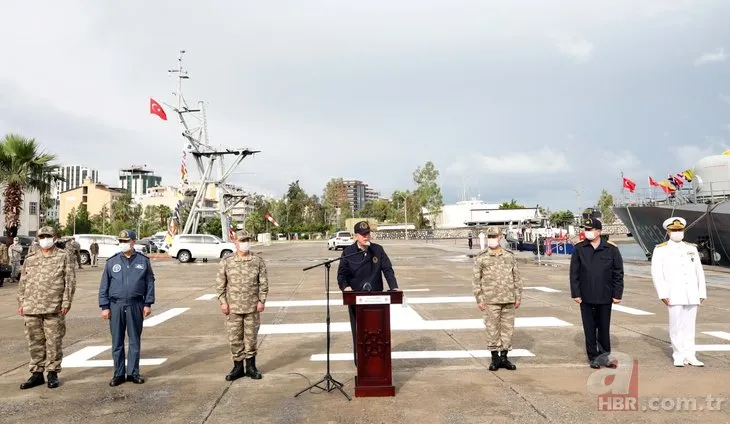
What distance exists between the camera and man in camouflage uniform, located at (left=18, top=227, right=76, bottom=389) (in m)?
5.54

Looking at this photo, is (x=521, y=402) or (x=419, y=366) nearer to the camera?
(x=521, y=402)

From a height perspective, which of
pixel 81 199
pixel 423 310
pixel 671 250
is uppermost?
pixel 81 199

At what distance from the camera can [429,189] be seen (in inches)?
3836

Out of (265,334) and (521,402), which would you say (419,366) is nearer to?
(521,402)

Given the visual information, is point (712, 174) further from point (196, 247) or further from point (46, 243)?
point (46, 243)

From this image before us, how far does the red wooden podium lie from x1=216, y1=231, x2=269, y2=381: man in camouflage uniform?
129 cm

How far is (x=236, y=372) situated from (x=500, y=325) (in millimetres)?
3132

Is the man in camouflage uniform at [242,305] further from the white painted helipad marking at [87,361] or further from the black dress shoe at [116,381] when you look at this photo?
the white painted helipad marking at [87,361]

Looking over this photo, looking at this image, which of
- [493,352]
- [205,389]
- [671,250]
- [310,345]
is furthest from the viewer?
[310,345]

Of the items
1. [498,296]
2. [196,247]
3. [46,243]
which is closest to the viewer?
[46,243]

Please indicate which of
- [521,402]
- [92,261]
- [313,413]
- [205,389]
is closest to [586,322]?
[521,402]

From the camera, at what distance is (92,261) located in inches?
1017

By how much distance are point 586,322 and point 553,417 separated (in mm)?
2191

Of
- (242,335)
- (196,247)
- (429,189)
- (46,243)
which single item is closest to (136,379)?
(242,335)
